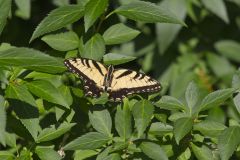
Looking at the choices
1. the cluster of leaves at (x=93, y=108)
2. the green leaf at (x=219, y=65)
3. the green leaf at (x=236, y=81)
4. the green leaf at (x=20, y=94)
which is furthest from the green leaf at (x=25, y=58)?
the green leaf at (x=219, y=65)

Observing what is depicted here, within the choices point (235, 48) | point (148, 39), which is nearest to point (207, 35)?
point (235, 48)

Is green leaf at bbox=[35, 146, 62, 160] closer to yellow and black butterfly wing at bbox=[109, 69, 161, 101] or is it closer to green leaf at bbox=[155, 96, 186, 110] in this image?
yellow and black butterfly wing at bbox=[109, 69, 161, 101]

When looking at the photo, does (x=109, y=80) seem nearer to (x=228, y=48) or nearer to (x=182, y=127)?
(x=182, y=127)

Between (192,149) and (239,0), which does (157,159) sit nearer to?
(192,149)

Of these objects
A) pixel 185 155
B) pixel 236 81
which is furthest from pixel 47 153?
pixel 236 81

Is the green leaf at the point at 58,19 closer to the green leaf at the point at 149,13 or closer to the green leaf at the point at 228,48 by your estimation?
the green leaf at the point at 149,13
